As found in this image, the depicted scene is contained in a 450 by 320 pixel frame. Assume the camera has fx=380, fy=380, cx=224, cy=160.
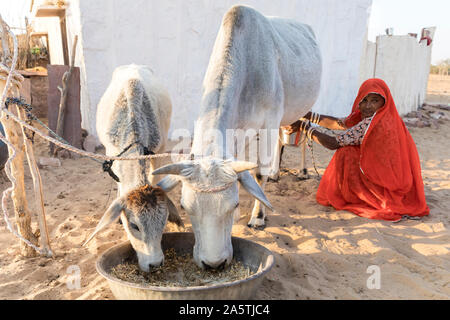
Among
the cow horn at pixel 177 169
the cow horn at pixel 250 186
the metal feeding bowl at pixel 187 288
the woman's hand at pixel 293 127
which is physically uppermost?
the cow horn at pixel 177 169

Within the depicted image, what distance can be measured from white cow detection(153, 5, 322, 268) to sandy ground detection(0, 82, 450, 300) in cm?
50

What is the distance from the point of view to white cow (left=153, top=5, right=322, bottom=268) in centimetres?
244

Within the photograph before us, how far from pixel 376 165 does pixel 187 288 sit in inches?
115

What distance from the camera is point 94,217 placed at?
400cm

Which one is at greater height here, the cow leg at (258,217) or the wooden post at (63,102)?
the wooden post at (63,102)

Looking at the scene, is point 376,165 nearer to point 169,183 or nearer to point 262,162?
point 262,162

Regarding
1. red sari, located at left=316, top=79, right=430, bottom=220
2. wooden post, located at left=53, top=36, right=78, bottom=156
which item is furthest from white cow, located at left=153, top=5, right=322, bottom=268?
wooden post, located at left=53, top=36, right=78, bottom=156

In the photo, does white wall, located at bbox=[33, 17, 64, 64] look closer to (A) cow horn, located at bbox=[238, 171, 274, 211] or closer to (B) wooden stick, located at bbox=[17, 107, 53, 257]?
(B) wooden stick, located at bbox=[17, 107, 53, 257]

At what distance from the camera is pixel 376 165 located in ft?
14.0

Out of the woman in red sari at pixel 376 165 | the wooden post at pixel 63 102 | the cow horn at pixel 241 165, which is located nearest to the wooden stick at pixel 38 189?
the cow horn at pixel 241 165

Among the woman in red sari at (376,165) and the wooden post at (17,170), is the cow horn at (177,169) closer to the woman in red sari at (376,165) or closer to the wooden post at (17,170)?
the wooden post at (17,170)

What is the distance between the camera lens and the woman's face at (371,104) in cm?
430

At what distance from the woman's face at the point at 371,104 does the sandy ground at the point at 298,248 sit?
1203 millimetres
